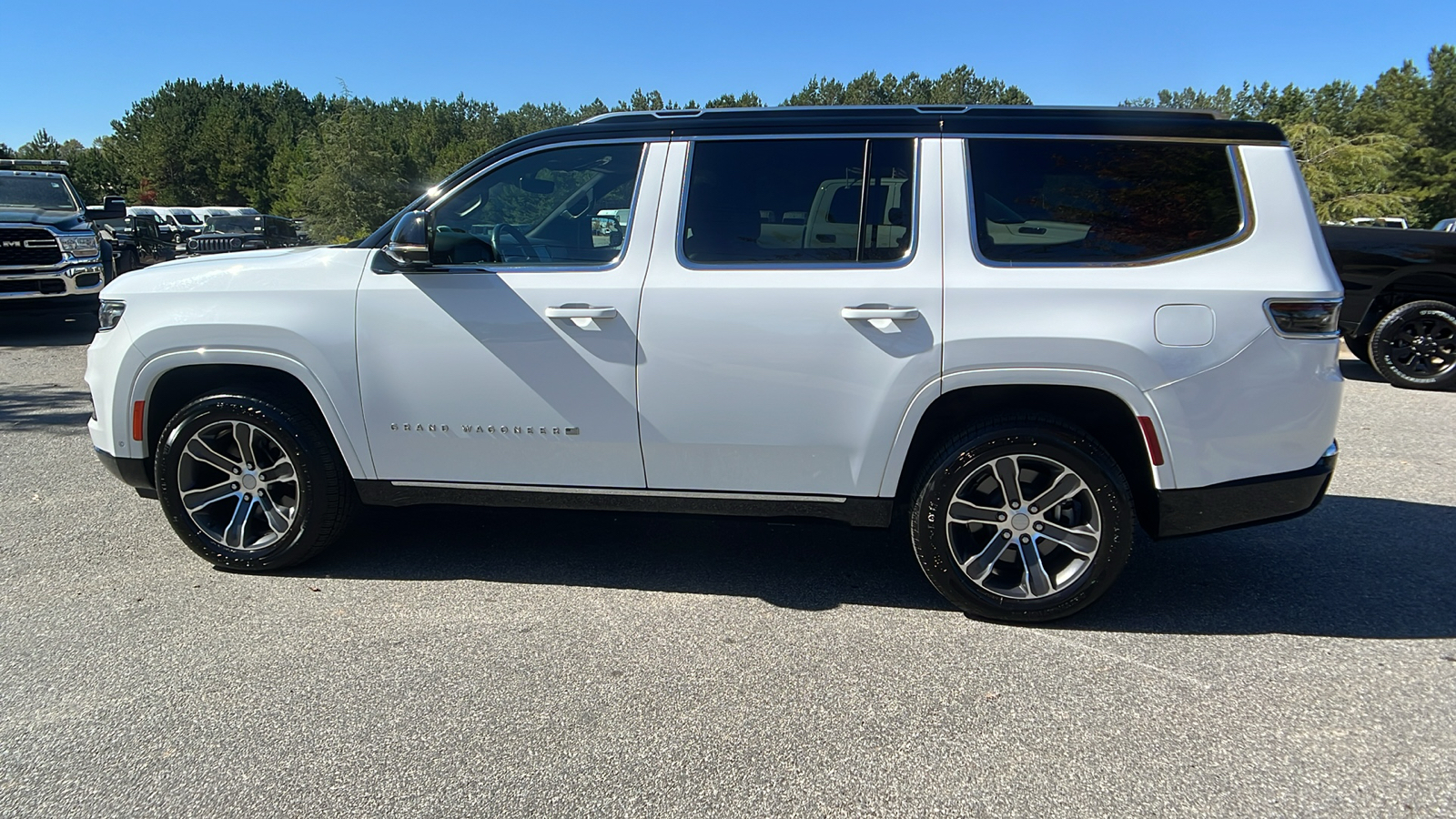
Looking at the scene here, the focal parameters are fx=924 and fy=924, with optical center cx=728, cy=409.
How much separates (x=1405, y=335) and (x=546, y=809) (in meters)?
9.28

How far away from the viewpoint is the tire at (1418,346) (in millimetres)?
8438

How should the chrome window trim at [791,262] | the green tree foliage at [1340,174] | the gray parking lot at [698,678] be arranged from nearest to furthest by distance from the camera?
the gray parking lot at [698,678]
the chrome window trim at [791,262]
the green tree foliage at [1340,174]

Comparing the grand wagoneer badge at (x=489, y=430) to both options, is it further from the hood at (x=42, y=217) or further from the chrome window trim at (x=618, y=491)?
the hood at (x=42, y=217)

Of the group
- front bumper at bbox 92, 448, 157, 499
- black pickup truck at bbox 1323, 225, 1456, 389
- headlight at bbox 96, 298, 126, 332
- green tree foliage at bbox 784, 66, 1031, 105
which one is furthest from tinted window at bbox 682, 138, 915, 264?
green tree foliage at bbox 784, 66, 1031, 105

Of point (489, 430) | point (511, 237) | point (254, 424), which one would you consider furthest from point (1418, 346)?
point (254, 424)

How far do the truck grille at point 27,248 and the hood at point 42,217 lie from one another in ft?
0.38

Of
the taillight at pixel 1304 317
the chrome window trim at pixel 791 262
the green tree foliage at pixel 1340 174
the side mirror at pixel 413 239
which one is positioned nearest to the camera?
the taillight at pixel 1304 317

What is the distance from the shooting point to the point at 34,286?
37.4 ft

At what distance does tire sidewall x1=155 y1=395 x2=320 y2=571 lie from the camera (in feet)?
13.0

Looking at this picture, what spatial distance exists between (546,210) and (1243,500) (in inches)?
118

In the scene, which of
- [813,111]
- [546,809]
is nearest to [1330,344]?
[813,111]

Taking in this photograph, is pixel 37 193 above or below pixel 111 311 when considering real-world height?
above

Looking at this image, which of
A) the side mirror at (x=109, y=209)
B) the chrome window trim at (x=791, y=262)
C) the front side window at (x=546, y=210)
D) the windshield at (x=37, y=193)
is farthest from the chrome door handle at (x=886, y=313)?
the windshield at (x=37, y=193)

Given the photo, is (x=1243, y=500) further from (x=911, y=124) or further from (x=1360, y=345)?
(x=1360, y=345)
